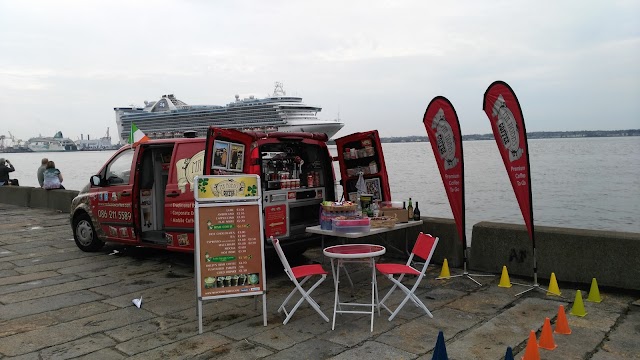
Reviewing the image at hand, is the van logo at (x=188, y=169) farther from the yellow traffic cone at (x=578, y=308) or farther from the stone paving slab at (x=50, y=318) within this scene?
the yellow traffic cone at (x=578, y=308)

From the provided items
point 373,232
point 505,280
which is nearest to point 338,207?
point 373,232

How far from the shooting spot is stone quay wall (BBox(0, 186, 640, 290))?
17.7 feet

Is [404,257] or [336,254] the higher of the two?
[336,254]

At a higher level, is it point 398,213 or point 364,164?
Answer: point 364,164

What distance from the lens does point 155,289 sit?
5949 mm

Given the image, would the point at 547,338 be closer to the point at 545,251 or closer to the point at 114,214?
the point at 545,251

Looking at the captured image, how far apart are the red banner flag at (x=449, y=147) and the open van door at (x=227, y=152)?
2288 millimetres

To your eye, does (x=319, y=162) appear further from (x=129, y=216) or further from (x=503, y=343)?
(x=503, y=343)

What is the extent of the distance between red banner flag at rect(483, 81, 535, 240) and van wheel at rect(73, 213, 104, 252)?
230 inches

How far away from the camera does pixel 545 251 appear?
587 cm

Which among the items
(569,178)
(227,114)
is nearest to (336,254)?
(569,178)

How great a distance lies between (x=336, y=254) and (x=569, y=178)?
34.9m

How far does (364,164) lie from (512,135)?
2.12 m

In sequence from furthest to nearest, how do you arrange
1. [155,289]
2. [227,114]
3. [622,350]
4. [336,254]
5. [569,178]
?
[227,114], [569,178], [155,289], [336,254], [622,350]
